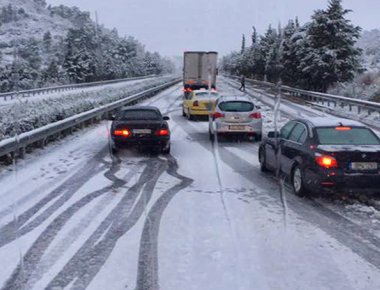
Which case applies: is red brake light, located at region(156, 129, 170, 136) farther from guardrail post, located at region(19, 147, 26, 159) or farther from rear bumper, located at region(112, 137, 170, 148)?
guardrail post, located at region(19, 147, 26, 159)

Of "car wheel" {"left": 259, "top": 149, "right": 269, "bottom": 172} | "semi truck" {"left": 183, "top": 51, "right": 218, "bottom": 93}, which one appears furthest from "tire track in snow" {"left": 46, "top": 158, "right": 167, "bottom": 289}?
"semi truck" {"left": 183, "top": 51, "right": 218, "bottom": 93}

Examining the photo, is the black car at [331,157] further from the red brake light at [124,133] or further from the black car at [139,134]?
the red brake light at [124,133]

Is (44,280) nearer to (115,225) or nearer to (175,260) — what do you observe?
(175,260)

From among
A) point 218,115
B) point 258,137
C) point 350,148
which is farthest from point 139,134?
point 350,148

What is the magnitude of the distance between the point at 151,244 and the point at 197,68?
126ft

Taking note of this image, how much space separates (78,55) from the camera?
287ft

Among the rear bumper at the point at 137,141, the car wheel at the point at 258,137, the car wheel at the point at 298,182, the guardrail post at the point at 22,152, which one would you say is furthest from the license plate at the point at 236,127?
the car wheel at the point at 298,182

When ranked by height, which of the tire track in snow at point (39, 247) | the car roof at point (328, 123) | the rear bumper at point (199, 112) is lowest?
the tire track in snow at point (39, 247)

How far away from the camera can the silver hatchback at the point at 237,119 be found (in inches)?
642

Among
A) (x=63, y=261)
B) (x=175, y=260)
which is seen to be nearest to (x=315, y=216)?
(x=175, y=260)

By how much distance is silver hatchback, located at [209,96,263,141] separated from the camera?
1630cm

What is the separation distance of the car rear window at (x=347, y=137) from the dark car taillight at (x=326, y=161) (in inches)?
15.9

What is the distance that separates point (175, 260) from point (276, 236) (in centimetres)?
156

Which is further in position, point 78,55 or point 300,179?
point 78,55
